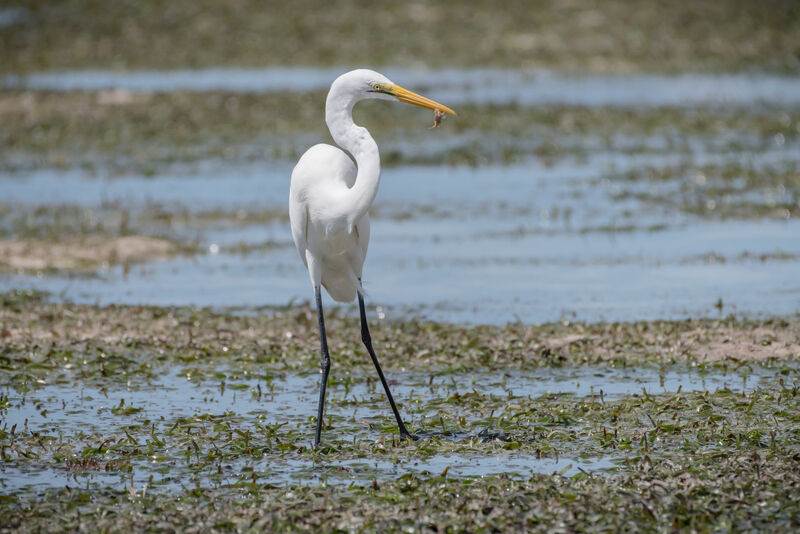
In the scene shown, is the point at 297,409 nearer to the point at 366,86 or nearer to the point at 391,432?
the point at 391,432

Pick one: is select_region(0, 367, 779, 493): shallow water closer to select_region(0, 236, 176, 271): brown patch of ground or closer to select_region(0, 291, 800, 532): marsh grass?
select_region(0, 291, 800, 532): marsh grass

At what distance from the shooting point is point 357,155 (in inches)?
283

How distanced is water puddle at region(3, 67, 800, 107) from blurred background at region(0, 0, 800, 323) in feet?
0.43

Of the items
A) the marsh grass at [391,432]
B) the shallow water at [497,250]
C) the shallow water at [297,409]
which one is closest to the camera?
the marsh grass at [391,432]

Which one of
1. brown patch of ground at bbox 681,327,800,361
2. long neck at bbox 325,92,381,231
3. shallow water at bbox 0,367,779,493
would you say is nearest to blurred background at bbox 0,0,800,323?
brown patch of ground at bbox 681,327,800,361

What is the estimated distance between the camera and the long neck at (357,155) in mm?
7102

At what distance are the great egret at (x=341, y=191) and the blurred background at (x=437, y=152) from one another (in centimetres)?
352

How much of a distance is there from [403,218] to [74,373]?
7.74 m

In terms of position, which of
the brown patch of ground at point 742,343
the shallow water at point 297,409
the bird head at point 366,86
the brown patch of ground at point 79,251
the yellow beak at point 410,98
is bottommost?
the shallow water at point 297,409

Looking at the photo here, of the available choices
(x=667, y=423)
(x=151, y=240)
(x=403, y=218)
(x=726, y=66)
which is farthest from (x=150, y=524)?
(x=726, y=66)

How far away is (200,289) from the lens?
12.6 metres

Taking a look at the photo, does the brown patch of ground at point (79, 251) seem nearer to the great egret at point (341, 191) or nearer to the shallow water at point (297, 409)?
the shallow water at point (297, 409)

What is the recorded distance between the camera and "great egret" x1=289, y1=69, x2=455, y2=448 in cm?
719

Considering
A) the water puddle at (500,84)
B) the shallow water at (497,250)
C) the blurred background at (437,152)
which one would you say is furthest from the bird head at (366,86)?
the water puddle at (500,84)
